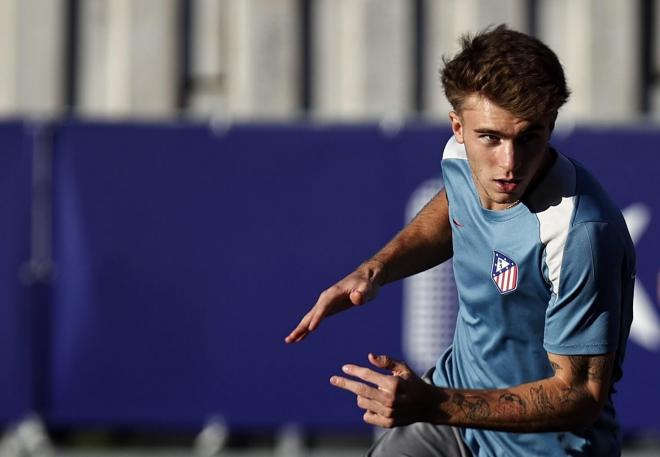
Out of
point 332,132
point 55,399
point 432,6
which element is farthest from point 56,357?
point 432,6

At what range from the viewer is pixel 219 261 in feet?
25.4

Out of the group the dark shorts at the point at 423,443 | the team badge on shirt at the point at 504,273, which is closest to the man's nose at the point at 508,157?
the team badge on shirt at the point at 504,273

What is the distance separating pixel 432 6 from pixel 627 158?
1937 millimetres

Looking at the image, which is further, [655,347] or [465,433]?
[655,347]

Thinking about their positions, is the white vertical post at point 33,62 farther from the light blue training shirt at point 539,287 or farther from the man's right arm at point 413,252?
the light blue training shirt at point 539,287

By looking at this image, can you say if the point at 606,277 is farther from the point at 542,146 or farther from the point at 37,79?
the point at 37,79

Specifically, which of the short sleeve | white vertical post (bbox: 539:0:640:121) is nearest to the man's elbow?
the short sleeve

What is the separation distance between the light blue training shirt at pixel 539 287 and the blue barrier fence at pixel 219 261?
3.65 metres

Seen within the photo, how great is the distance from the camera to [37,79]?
888cm

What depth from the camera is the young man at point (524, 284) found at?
336cm

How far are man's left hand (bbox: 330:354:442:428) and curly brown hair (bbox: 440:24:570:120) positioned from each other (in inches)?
28.5

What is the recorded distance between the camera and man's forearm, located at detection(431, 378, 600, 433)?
3.40 meters

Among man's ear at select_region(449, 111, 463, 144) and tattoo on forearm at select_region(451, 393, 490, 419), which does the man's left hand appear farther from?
Answer: man's ear at select_region(449, 111, 463, 144)

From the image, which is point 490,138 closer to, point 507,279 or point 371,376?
point 507,279
